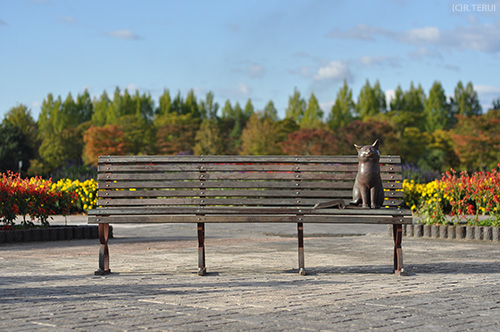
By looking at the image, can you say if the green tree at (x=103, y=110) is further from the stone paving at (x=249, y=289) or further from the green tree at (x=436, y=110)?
the stone paving at (x=249, y=289)

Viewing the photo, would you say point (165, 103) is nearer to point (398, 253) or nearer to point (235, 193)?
point (235, 193)

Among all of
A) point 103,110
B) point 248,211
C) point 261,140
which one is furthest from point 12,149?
point 248,211

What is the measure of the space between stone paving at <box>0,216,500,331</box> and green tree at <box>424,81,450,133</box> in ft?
274

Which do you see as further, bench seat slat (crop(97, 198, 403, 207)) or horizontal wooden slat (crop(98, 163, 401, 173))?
horizontal wooden slat (crop(98, 163, 401, 173))

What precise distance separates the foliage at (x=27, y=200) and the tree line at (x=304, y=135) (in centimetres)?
3137

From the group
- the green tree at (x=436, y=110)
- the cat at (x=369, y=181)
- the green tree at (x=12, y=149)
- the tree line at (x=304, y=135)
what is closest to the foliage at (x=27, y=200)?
the cat at (x=369, y=181)

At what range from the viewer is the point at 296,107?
11638 centimetres

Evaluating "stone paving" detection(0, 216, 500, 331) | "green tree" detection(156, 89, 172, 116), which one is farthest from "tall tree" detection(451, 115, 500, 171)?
"green tree" detection(156, 89, 172, 116)

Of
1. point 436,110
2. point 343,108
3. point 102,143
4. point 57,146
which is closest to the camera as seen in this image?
point 102,143

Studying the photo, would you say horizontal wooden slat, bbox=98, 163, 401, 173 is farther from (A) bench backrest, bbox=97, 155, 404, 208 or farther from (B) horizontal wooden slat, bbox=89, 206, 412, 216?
(B) horizontal wooden slat, bbox=89, 206, 412, 216

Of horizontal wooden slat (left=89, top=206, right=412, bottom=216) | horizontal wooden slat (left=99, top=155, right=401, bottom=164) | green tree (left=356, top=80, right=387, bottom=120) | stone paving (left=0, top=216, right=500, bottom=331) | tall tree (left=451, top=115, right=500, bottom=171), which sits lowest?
stone paving (left=0, top=216, right=500, bottom=331)

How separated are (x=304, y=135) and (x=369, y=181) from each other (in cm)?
5485

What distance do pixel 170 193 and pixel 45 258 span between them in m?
2.43

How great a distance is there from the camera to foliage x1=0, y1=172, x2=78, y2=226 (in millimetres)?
11711
